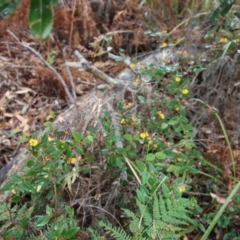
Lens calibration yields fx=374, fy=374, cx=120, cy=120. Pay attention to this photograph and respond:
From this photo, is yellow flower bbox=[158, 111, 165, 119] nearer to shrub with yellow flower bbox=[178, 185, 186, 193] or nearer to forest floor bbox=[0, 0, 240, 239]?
forest floor bbox=[0, 0, 240, 239]

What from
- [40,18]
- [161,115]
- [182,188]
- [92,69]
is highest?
[40,18]

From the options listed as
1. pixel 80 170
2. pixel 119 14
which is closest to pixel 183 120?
pixel 80 170

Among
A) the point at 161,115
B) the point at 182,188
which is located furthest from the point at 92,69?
the point at 182,188

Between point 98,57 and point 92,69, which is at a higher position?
point 92,69

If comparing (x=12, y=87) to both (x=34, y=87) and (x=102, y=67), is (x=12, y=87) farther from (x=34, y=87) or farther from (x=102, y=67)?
(x=102, y=67)

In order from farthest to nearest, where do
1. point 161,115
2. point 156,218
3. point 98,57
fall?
point 98,57
point 161,115
point 156,218

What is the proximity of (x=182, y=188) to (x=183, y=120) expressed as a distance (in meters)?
0.37

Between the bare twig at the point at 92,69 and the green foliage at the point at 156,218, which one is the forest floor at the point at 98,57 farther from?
the green foliage at the point at 156,218

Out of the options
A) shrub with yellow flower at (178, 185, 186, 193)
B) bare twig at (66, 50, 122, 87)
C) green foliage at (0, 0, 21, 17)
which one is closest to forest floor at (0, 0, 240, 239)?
bare twig at (66, 50, 122, 87)

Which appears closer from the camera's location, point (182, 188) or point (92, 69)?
point (182, 188)

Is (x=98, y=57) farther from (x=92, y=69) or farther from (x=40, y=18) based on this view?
(x=40, y=18)

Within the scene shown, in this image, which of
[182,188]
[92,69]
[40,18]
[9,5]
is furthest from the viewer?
[92,69]

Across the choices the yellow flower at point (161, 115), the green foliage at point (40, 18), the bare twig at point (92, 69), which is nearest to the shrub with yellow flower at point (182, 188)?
the yellow flower at point (161, 115)

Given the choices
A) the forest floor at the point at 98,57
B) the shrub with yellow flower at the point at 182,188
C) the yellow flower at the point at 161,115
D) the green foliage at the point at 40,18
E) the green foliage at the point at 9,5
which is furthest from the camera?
the forest floor at the point at 98,57
